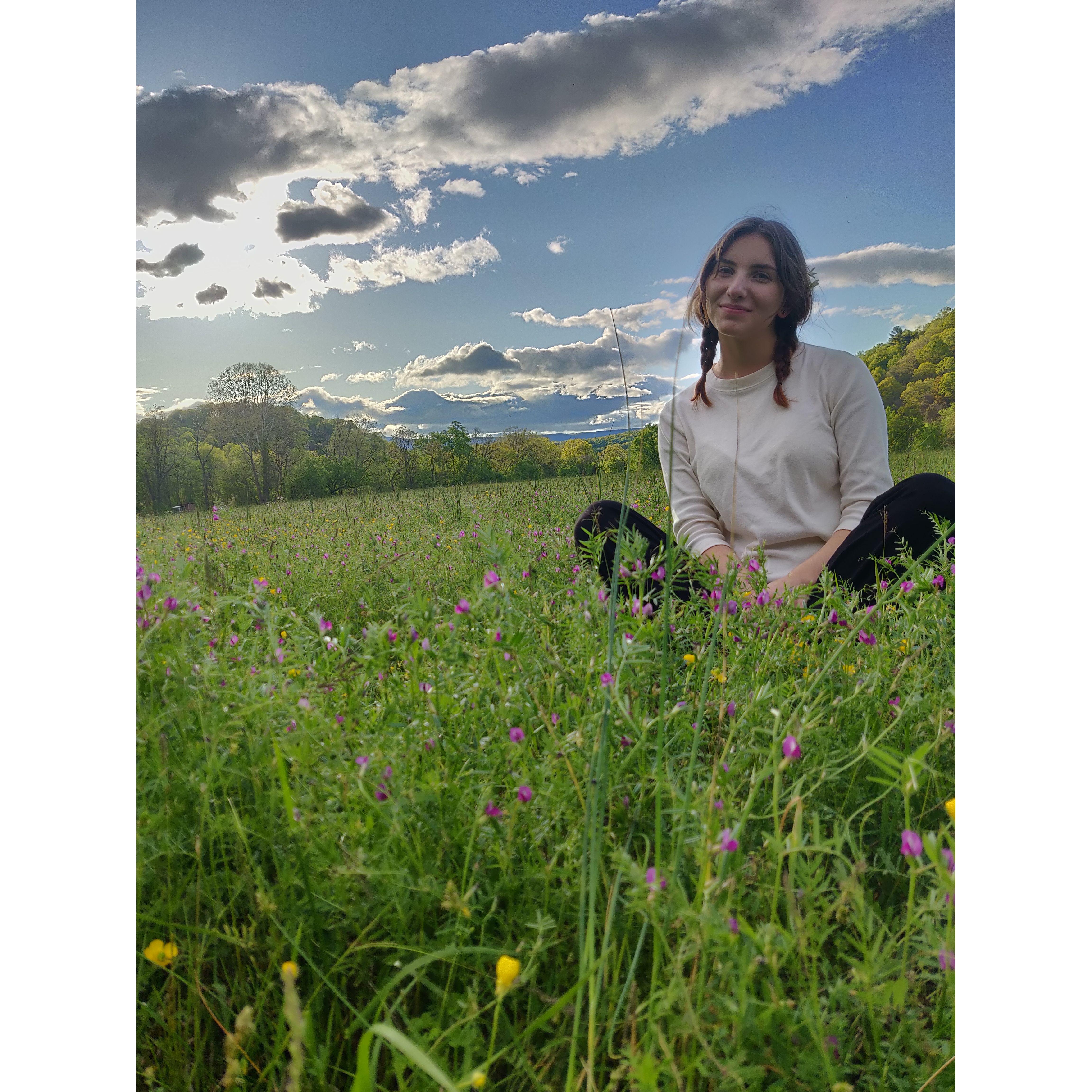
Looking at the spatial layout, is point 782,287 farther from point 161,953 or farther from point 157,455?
point 161,953

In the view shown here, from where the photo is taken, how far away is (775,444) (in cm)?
271

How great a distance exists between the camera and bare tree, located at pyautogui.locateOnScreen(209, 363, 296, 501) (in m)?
1.96

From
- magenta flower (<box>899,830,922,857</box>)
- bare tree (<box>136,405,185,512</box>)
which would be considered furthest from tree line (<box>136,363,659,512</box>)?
magenta flower (<box>899,830,922,857</box>)

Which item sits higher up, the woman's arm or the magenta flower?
the woman's arm

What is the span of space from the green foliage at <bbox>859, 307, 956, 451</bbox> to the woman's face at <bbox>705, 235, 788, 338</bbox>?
82 centimetres

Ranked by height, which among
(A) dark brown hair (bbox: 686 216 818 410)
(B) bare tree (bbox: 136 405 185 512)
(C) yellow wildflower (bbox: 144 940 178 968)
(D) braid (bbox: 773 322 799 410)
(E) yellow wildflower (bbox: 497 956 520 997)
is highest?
(A) dark brown hair (bbox: 686 216 818 410)

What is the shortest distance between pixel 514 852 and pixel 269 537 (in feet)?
5.34

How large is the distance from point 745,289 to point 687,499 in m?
0.84

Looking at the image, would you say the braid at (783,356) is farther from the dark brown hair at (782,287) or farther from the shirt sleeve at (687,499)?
the shirt sleeve at (687,499)

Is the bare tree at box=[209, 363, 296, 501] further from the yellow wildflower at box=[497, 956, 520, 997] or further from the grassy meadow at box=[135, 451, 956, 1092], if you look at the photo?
the yellow wildflower at box=[497, 956, 520, 997]

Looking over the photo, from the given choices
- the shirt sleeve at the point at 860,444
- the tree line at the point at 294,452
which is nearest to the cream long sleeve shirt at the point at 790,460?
the shirt sleeve at the point at 860,444

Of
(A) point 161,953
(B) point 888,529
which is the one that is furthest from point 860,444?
(A) point 161,953

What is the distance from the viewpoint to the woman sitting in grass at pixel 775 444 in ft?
8.39
